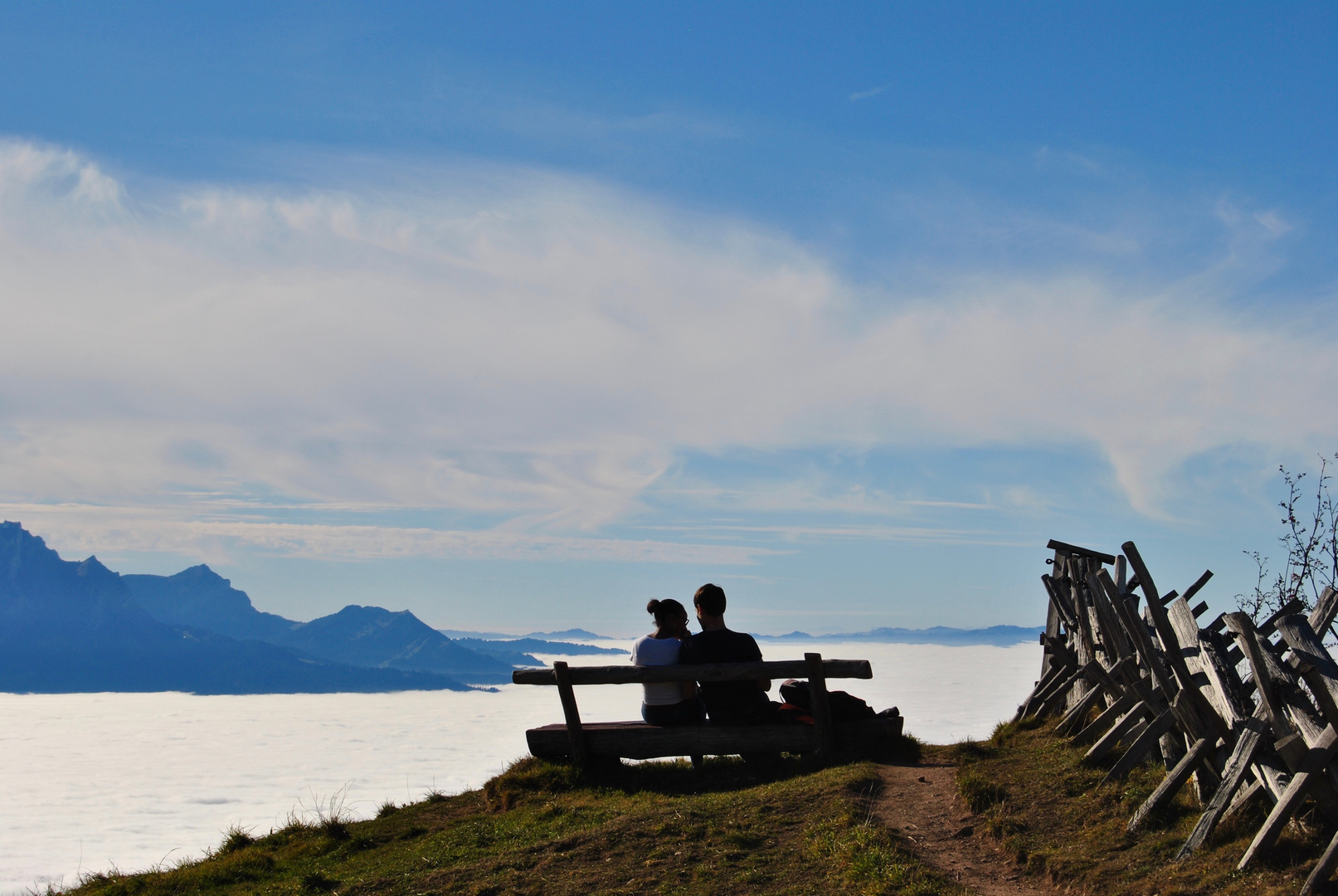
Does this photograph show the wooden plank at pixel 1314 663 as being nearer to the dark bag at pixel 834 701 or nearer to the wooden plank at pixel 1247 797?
the wooden plank at pixel 1247 797

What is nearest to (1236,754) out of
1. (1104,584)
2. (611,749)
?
(1104,584)

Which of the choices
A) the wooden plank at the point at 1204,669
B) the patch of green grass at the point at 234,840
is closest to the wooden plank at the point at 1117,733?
the wooden plank at the point at 1204,669

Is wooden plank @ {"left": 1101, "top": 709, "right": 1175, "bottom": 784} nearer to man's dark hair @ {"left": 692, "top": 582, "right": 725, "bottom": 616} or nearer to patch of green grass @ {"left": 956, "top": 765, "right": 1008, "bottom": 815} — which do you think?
patch of green grass @ {"left": 956, "top": 765, "right": 1008, "bottom": 815}

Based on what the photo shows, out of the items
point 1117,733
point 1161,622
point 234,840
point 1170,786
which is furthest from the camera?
point 234,840

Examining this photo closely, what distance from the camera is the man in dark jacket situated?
436 inches

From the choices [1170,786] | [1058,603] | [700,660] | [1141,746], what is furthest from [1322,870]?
[1058,603]

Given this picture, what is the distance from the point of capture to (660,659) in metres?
11.3

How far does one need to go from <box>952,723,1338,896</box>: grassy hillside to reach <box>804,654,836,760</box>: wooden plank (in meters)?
1.49

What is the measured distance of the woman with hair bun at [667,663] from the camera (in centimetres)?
1127

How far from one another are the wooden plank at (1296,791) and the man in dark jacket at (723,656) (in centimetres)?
558

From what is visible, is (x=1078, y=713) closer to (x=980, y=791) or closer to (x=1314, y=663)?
(x=980, y=791)

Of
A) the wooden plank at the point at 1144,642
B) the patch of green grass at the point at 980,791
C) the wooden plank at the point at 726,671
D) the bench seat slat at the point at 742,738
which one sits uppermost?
the wooden plank at the point at 1144,642

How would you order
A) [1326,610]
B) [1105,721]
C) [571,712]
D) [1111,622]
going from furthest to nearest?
[571,712]
[1105,721]
[1111,622]
[1326,610]

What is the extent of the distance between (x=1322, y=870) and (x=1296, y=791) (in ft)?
1.66
